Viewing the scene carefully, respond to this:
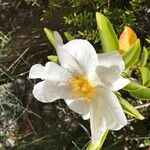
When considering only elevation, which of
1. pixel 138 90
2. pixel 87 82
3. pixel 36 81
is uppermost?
pixel 87 82

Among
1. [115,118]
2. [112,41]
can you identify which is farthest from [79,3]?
[115,118]

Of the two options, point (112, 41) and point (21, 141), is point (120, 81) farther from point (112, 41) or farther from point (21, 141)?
point (21, 141)

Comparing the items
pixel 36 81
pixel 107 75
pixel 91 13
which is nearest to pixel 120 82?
pixel 107 75

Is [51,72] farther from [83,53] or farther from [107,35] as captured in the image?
[107,35]

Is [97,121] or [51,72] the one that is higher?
[51,72]

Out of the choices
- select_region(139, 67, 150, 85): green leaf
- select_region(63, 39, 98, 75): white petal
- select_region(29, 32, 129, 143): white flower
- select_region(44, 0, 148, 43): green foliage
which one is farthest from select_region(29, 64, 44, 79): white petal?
select_region(44, 0, 148, 43): green foliage

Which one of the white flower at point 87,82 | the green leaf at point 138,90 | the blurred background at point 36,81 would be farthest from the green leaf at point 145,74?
the blurred background at point 36,81

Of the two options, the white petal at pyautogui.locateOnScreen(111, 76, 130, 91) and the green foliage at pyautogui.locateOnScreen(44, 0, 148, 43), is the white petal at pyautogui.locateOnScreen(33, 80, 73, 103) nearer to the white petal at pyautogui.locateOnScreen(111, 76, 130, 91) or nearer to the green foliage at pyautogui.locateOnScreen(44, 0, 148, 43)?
the white petal at pyautogui.locateOnScreen(111, 76, 130, 91)
